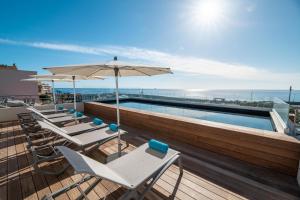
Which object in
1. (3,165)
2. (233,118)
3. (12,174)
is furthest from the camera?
(233,118)

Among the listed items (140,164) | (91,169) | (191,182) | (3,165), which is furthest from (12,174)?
(191,182)

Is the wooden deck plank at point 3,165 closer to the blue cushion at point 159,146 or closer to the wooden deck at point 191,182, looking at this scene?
the wooden deck at point 191,182

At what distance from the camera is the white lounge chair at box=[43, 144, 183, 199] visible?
154 centimetres

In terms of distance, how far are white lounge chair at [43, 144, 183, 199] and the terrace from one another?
0.30m

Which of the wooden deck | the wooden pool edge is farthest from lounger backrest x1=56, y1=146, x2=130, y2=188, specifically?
the wooden pool edge

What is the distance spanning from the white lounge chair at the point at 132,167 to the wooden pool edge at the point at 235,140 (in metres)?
1.32

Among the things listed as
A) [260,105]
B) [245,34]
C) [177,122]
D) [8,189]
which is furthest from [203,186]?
[260,105]

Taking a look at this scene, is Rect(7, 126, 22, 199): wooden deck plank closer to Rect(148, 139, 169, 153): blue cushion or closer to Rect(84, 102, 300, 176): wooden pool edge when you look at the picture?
Rect(148, 139, 169, 153): blue cushion

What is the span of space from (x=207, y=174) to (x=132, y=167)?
1.38 metres

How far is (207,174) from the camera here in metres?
2.40

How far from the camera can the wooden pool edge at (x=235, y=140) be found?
236 centimetres

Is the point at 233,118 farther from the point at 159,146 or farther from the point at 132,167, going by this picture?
the point at 132,167

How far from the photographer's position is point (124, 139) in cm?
395

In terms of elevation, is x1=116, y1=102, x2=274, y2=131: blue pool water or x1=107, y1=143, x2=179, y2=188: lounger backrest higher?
x1=107, y1=143, x2=179, y2=188: lounger backrest
